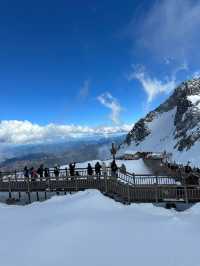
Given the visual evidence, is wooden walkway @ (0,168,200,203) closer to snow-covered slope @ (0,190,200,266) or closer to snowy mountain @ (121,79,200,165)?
snow-covered slope @ (0,190,200,266)

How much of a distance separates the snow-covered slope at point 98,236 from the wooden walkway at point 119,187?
1202mm

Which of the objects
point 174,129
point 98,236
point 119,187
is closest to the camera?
point 98,236

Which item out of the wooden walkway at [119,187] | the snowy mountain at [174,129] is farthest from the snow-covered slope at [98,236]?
the snowy mountain at [174,129]

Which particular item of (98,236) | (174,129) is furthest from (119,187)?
(174,129)

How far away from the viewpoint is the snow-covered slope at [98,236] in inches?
538

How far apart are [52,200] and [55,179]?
3.55 m

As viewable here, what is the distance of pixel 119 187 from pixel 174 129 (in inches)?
5111

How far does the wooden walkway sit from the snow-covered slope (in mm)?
1202

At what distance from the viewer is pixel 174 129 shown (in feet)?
489

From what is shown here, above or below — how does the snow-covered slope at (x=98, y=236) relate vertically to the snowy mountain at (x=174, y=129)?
below

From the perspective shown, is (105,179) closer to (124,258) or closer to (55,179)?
(55,179)

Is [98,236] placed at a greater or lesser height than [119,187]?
lesser

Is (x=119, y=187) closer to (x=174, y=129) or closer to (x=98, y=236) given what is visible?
(x=98, y=236)

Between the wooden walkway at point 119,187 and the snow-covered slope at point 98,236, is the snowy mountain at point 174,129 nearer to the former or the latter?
the wooden walkway at point 119,187
